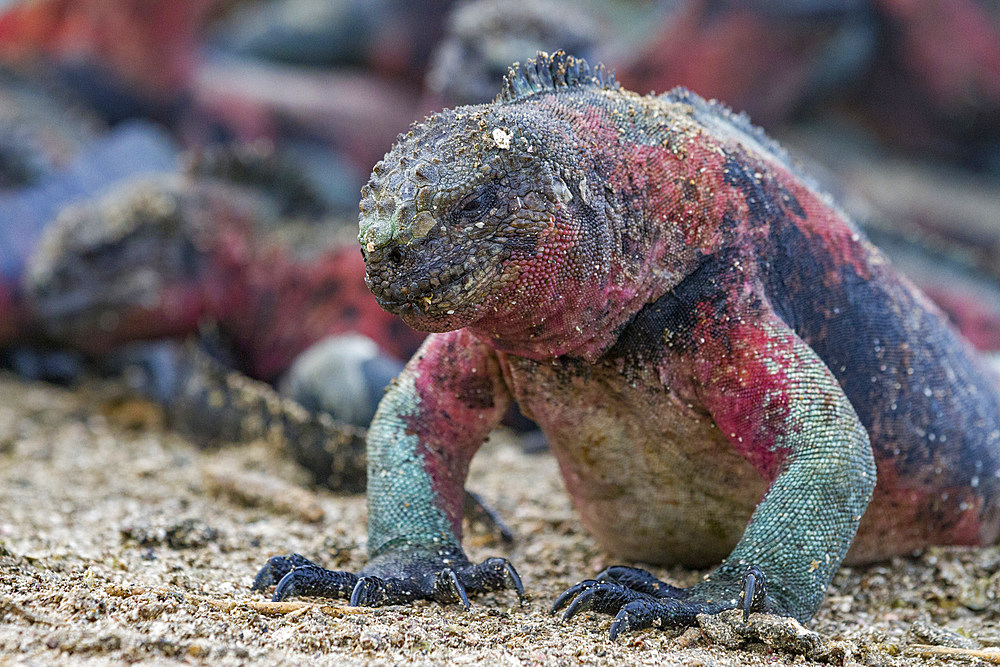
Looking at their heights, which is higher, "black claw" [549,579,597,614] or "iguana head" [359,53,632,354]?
"iguana head" [359,53,632,354]

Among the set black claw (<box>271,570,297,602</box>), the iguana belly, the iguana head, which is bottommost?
black claw (<box>271,570,297,602</box>)

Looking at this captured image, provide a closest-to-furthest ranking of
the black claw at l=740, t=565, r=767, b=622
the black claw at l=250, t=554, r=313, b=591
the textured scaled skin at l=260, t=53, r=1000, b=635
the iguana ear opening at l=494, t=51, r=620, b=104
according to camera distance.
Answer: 1. the textured scaled skin at l=260, t=53, r=1000, b=635
2. the black claw at l=740, t=565, r=767, b=622
3. the black claw at l=250, t=554, r=313, b=591
4. the iguana ear opening at l=494, t=51, r=620, b=104

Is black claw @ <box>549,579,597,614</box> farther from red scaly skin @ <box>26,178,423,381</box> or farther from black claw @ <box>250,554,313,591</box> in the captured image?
red scaly skin @ <box>26,178,423,381</box>

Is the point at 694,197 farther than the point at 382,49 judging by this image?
No

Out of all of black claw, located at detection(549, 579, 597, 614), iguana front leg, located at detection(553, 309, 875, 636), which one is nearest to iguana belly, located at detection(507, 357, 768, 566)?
iguana front leg, located at detection(553, 309, 875, 636)

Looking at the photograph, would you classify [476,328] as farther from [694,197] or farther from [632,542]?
[632,542]

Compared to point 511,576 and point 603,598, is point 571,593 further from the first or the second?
point 511,576

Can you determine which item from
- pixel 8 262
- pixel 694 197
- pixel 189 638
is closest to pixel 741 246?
pixel 694 197

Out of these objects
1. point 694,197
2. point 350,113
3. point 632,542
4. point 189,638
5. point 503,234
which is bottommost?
point 189,638

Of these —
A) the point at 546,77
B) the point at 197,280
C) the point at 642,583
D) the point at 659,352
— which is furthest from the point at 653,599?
the point at 197,280

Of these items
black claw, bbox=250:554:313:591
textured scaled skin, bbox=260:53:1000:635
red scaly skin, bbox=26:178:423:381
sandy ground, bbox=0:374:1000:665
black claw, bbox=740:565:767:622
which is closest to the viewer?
sandy ground, bbox=0:374:1000:665
